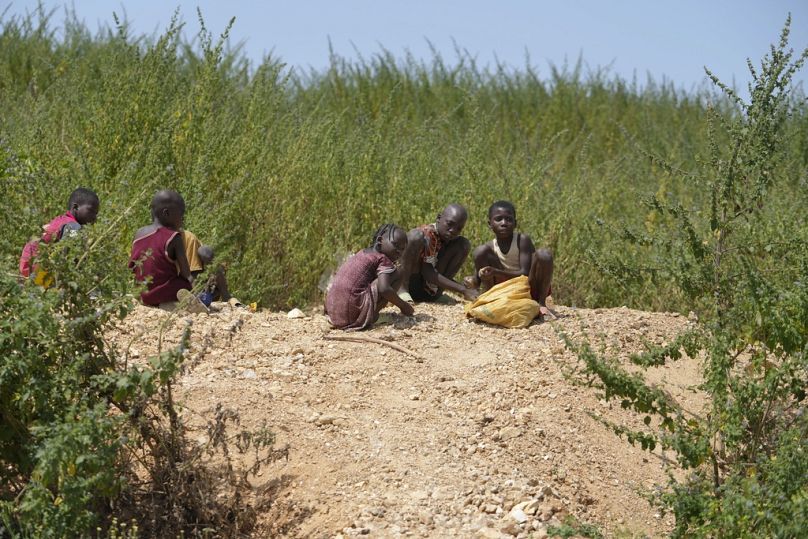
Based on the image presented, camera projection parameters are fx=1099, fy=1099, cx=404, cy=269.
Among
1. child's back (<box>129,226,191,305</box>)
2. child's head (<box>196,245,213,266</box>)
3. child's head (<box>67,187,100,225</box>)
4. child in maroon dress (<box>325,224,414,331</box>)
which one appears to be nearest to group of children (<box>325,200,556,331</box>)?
child in maroon dress (<box>325,224,414,331</box>)

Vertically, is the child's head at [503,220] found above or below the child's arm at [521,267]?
above

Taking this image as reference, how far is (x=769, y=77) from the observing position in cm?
477

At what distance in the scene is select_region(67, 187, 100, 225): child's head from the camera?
6.60 metres

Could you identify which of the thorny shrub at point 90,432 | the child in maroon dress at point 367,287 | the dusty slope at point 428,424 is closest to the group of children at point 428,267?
the child in maroon dress at point 367,287

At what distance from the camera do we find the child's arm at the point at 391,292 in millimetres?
6305

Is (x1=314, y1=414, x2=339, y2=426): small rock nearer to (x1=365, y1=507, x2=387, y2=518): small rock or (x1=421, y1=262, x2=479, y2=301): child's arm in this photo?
(x1=365, y1=507, x2=387, y2=518): small rock

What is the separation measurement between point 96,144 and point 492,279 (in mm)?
3280

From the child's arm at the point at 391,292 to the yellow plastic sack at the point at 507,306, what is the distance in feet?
1.20

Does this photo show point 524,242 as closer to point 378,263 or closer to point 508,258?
point 508,258

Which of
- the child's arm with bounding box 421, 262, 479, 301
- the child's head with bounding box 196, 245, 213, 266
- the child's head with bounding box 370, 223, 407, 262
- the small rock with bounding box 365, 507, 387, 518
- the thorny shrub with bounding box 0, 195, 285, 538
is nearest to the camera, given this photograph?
the thorny shrub with bounding box 0, 195, 285, 538

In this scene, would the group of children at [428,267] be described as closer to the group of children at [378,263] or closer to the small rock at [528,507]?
the group of children at [378,263]

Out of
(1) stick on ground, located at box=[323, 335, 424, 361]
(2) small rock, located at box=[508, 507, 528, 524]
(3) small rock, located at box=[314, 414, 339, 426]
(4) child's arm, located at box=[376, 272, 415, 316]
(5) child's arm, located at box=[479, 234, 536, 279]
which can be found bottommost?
(2) small rock, located at box=[508, 507, 528, 524]

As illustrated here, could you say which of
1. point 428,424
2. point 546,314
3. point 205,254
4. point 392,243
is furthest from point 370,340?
point 205,254

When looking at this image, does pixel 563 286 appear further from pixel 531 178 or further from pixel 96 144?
pixel 96 144
